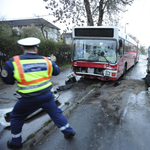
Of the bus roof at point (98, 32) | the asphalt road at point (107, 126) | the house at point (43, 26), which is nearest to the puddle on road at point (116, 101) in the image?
the asphalt road at point (107, 126)

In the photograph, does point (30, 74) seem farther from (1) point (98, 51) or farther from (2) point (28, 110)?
(1) point (98, 51)

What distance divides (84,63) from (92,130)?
436 centimetres

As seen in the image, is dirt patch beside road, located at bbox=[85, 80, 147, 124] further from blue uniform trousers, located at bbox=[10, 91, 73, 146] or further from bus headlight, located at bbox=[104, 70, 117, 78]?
blue uniform trousers, located at bbox=[10, 91, 73, 146]

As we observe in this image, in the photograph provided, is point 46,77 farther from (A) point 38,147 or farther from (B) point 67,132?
(A) point 38,147

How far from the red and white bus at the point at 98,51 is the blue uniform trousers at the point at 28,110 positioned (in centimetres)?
460

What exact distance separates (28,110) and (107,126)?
203 cm

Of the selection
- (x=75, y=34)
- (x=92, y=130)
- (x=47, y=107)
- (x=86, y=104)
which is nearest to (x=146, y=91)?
(x=86, y=104)

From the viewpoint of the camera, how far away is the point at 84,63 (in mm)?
6930

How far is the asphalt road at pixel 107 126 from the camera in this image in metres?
2.56

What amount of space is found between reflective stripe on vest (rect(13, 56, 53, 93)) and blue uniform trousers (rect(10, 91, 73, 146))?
0.17 m

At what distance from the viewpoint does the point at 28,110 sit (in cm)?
215

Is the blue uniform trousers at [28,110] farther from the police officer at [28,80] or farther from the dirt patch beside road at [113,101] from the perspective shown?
the dirt patch beside road at [113,101]

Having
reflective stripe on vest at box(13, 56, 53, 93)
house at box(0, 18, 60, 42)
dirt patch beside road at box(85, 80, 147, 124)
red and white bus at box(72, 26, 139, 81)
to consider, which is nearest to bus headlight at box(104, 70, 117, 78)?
red and white bus at box(72, 26, 139, 81)

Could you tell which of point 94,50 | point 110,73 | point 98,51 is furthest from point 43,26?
point 110,73
